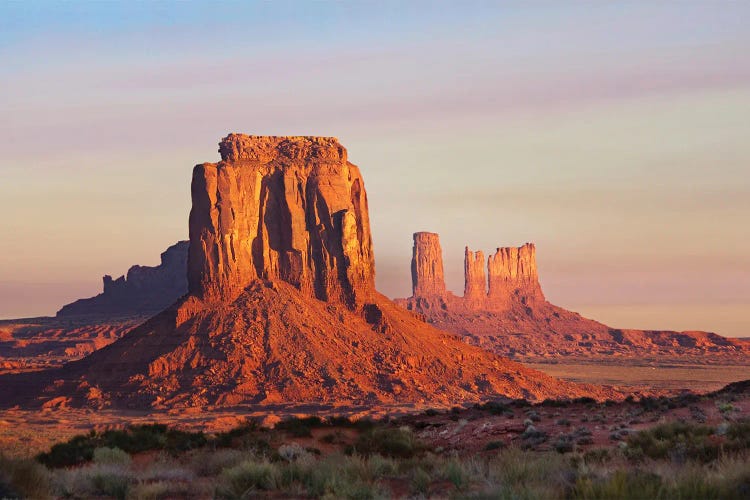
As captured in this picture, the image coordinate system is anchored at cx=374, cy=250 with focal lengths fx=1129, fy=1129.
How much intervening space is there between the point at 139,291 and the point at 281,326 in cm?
9267

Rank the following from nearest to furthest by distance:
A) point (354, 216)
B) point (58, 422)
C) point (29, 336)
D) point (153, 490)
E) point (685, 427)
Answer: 1. point (153, 490)
2. point (685, 427)
3. point (58, 422)
4. point (354, 216)
5. point (29, 336)

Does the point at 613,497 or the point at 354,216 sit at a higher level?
the point at 354,216

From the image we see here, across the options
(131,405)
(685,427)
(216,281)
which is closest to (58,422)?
(131,405)

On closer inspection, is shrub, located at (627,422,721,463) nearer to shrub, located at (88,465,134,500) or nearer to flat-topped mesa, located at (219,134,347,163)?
shrub, located at (88,465,134,500)

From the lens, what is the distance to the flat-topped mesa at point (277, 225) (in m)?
107

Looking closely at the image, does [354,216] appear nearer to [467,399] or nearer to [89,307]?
[467,399]

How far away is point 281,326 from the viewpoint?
10206 cm

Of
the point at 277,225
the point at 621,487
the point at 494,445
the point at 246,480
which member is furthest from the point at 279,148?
the point at 621,487

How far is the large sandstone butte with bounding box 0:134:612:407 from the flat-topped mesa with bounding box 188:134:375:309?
0.13 m

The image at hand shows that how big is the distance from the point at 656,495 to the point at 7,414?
8175 centimetres

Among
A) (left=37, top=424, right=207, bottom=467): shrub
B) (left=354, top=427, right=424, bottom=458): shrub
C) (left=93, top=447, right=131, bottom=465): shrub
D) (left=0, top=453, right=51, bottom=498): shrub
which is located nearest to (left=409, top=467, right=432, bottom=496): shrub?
(left=0, top=453, right=51, bottom=498): shrub

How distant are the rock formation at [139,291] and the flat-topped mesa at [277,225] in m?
74.7

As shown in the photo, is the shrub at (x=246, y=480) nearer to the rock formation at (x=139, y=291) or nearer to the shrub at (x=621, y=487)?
the shrub at (x=621, y=487)

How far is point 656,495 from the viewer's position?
17.8m
